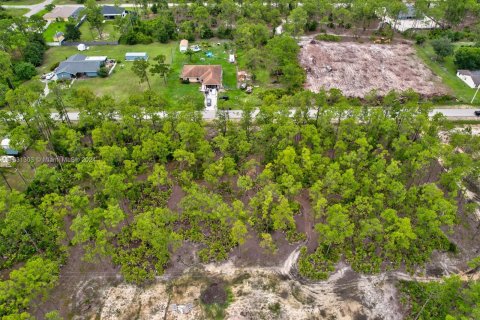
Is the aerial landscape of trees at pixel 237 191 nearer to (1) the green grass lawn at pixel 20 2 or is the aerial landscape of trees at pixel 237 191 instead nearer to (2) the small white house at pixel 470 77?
(2) the small white house at pixel 470 77

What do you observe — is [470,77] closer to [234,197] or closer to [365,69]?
[365,69]

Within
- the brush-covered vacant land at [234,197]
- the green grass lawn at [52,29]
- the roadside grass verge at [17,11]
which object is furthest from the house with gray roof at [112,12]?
the brush-covered vacant land at [234,197]

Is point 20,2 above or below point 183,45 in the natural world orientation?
above

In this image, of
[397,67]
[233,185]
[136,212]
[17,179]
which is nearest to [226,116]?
[233,185]

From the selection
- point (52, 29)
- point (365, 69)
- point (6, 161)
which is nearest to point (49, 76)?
point (6, 161)

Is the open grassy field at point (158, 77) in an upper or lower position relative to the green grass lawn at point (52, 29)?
lower

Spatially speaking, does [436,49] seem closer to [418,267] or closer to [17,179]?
[418,267]
